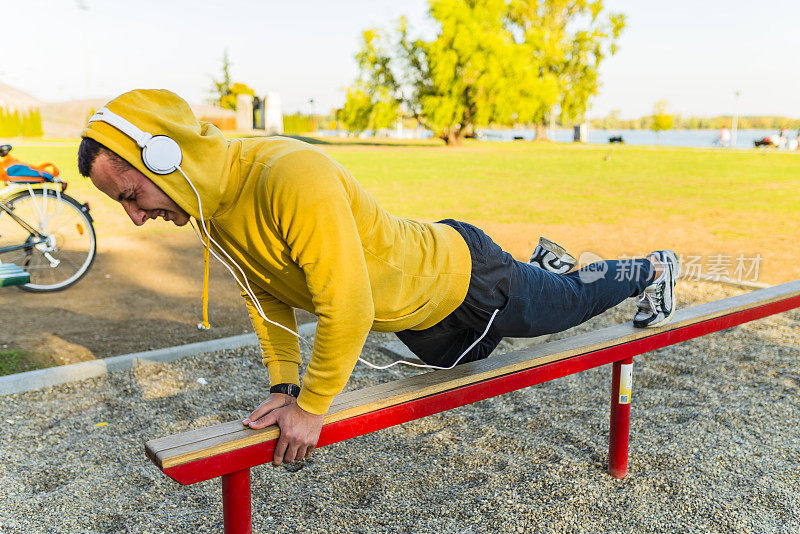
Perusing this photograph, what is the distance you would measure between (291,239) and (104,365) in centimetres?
268

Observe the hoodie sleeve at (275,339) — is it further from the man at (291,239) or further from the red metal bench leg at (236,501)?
the red metal bench leg at (236,501)

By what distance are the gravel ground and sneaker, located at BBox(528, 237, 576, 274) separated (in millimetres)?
854

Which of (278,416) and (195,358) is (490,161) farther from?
(278,416)

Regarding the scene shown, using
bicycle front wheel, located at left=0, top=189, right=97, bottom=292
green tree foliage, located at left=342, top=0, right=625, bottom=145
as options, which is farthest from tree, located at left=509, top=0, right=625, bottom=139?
bicycle front wheel, located at left=0, top=189, right=97, bottom=292

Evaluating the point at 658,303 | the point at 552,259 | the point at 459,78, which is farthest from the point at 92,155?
the point at 459,78

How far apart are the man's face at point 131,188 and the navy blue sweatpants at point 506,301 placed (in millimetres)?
998

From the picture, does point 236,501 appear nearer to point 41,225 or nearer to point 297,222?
point 297,222

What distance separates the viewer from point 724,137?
3875 centimetres

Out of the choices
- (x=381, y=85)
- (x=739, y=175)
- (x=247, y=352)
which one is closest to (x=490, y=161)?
(x=739, y=175)

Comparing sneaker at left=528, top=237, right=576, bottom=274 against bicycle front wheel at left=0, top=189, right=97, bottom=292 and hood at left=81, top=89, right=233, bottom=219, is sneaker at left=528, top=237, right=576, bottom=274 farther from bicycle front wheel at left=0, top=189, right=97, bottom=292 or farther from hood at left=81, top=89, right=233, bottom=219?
bicycle front wheel at left=0, top=189, right=97, bottom=292

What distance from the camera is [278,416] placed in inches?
71.6

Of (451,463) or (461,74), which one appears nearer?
(451,463)

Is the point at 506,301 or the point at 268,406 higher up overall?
the point at 506,301

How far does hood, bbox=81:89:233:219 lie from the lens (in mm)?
1583
